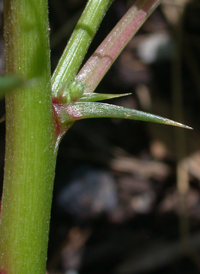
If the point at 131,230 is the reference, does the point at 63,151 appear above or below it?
above

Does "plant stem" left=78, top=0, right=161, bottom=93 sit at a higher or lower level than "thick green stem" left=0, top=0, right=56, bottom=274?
higher

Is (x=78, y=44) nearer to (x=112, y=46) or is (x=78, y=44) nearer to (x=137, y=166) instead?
(x=112, y=46)

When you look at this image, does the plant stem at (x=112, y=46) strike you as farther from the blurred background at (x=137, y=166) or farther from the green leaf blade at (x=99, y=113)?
the blurred background at (x=137, y=166)

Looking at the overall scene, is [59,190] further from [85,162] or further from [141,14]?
[141,14]

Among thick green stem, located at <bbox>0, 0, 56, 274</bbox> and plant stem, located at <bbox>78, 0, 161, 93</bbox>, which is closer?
thick green stem, located at <bbox>0, 0, 56, 274</bbox>

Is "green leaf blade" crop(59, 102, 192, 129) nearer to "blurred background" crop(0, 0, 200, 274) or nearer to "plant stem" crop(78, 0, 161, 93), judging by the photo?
"plant stem" crop(78, 0, 161, 93)

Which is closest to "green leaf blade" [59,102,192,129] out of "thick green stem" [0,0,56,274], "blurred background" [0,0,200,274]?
"thick green stem" [0,0,56,274]

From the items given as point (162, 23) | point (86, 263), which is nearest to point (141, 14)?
point (86, 263)
